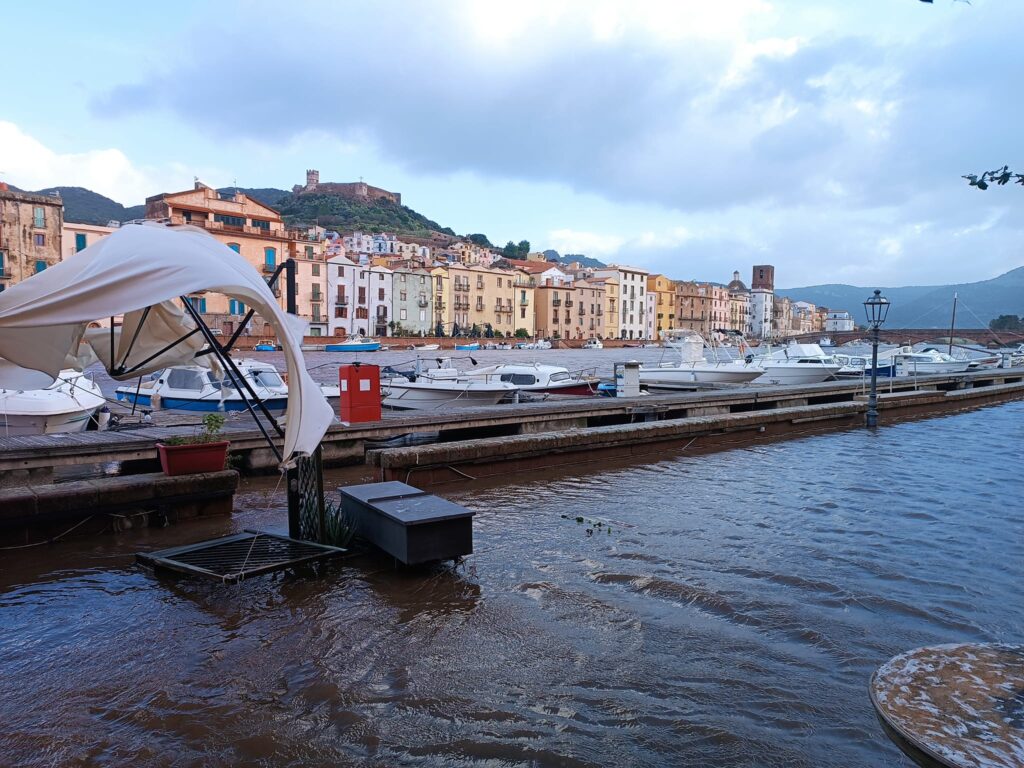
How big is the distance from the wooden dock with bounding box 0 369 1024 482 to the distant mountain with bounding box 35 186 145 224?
16486 centimetres

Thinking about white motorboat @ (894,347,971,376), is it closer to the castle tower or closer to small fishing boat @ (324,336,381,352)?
small fishing boat @ (324,336,381,352)

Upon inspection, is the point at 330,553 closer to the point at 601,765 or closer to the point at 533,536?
the point at 533,536

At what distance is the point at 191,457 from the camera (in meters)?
9.27

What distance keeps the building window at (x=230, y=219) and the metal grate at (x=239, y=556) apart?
74805 millimetres

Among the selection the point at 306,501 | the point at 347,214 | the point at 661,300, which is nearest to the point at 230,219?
the point at 306,501

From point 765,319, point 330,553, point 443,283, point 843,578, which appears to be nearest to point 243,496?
point 330,553

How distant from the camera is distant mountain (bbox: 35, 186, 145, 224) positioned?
162 m

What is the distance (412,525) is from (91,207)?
665 feet

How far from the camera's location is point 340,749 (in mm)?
4188

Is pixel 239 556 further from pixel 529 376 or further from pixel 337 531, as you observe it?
pixel 529 376

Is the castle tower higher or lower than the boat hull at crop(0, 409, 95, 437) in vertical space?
higher

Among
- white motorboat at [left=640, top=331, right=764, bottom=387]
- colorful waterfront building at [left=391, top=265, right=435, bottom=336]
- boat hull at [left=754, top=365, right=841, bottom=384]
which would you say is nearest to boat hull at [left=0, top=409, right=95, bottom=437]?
white motorboat at [left=640, top=331, right=764, bottom=387]

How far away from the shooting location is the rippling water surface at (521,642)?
14.1 feet

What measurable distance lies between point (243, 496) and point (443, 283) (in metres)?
92.9
